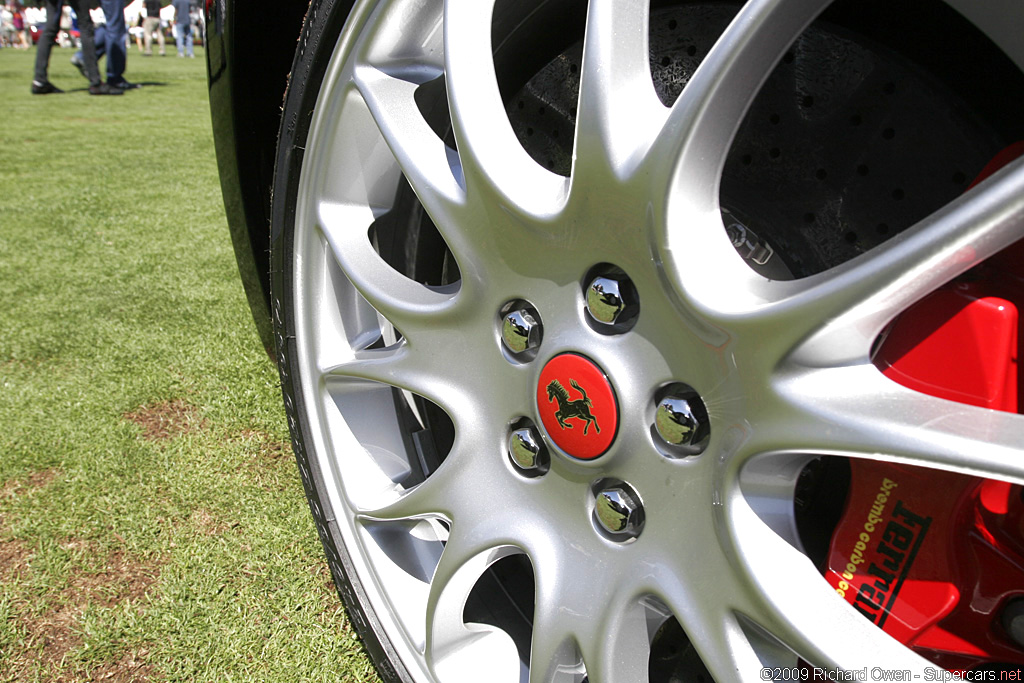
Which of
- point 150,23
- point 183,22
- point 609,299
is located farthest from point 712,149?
point 150,23

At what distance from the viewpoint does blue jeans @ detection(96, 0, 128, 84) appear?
31.1 feet

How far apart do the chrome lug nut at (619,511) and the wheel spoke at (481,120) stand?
0.36 metres

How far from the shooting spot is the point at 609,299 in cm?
87

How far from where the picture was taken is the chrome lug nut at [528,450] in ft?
3.28

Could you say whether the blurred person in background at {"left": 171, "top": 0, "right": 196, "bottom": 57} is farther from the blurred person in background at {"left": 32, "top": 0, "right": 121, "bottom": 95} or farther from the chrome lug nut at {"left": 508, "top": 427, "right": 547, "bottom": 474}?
the chrome lug nut at {"left": 508, "top": 427, "right": 547, "bottom": 474}

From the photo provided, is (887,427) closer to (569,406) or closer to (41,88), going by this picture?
(569,406)

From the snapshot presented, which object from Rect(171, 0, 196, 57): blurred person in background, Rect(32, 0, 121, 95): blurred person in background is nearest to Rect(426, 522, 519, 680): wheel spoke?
Rect(32, 0, 121, 95): blurred person in background

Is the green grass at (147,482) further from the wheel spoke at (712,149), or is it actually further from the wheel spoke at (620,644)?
the wheel spoke at (712,149)

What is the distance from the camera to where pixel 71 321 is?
2676 mm

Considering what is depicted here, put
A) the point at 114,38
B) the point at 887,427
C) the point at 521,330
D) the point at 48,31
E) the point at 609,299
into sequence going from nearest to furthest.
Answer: the point at 887,427, the point at 609,299, the point at 521,330, the point at 48,31, the point at 114,38

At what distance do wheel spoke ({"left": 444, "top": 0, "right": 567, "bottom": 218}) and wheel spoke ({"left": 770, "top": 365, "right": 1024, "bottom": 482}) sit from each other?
1.29 ft

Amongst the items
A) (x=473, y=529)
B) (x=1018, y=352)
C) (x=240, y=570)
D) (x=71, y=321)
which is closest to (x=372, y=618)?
(x=473, y=529)

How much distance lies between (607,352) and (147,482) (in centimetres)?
138

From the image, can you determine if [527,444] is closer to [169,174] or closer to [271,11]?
[271,11]
